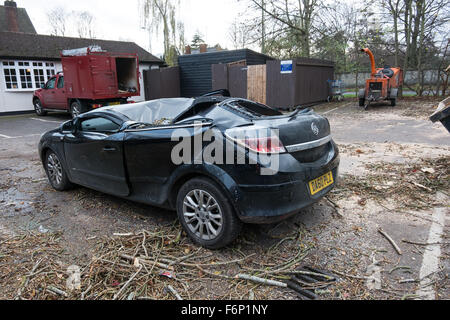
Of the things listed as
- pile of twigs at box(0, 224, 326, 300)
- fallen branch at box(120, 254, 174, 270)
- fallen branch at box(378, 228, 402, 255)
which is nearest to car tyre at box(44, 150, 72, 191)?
pile of twigs at box(0, 224, 326, 300)

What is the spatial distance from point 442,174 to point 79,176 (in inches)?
210

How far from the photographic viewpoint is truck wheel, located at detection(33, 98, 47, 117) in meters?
16.7

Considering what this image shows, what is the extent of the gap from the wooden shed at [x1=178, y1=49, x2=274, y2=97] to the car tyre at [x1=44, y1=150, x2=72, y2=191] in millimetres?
14587

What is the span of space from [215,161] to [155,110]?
167 cm

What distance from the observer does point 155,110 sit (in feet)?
14.2

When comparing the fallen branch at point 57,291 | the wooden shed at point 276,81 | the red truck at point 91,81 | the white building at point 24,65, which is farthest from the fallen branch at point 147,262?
the white building at point 24,65

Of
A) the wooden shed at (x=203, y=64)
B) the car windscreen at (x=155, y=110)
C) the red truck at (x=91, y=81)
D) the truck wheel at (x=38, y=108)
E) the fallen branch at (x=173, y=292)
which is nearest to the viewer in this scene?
the fallen branch at (x=173, y=292)

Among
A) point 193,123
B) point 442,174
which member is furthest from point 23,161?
point 442,174

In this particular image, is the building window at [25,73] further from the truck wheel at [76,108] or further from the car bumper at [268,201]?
the car bumper at [268,201]

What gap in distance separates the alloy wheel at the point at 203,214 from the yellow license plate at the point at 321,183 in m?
0.91

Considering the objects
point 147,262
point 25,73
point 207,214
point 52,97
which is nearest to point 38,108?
point 52,97

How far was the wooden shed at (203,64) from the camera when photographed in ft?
61.8

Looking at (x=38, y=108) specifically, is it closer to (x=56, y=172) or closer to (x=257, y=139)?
(x=56, y=172)

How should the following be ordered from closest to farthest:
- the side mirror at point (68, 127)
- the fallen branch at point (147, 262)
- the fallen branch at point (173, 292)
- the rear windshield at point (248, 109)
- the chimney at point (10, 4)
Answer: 1. the fallen branch at point (173, 292)
2. the fallen branch at point (147, 262)
3. the rear windshield at point (248, 109)
4. the side mirror at point (68, 127)
5. the chimney at point (10, 4)
